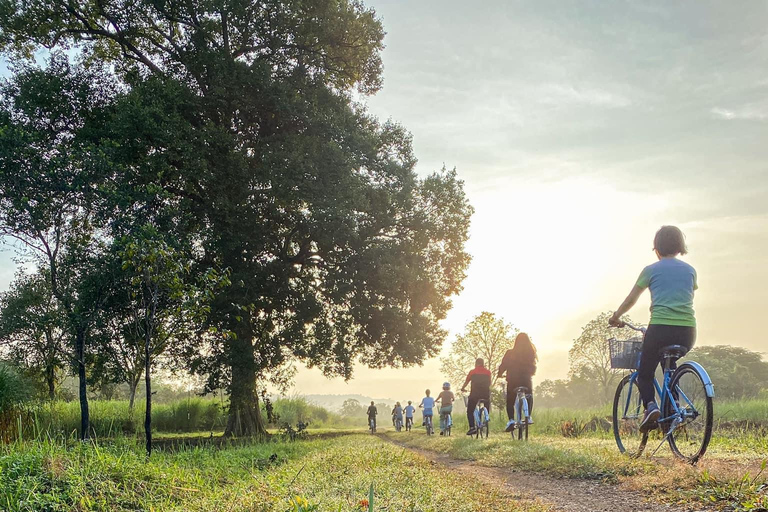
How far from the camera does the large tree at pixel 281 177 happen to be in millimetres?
16625

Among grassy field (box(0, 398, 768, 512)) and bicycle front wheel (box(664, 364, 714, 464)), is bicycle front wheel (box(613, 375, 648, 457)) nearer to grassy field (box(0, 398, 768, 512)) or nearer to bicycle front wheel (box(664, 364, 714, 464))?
grassy field (box(0, 398, 768, 512))

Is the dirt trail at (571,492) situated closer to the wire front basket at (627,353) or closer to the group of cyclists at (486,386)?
the wire front basket at (627,353)

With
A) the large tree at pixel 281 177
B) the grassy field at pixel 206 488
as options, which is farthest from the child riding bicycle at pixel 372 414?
the grassy field at pixel 206 488

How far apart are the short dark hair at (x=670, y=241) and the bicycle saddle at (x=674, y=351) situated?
1.15m

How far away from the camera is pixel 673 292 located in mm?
6062

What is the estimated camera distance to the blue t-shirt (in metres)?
6.06

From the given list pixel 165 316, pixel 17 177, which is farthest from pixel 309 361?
pixel 17 177

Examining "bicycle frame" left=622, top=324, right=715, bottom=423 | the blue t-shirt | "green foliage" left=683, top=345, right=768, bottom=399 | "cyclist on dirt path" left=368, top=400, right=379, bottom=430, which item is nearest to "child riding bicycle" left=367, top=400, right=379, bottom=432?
"cyclist on dirt path" left=368, top=400, right=379, bottom=430

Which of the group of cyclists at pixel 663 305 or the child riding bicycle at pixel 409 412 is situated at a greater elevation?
the group of cyclists at pixel 663 305

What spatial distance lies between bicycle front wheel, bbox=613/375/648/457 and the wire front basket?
37 centimetres

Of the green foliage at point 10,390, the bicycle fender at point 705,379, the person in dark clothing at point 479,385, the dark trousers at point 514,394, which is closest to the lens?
the bicycle fender at point 705,379

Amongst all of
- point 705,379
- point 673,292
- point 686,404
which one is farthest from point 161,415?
point 705,379

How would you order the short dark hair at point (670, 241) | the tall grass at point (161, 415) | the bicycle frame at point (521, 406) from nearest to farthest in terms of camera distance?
the short dark hair at point (670, 241)
the bicycle frame at point (521, 406)
the tall grass at point (161, 415)

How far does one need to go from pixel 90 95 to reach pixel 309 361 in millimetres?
12548
